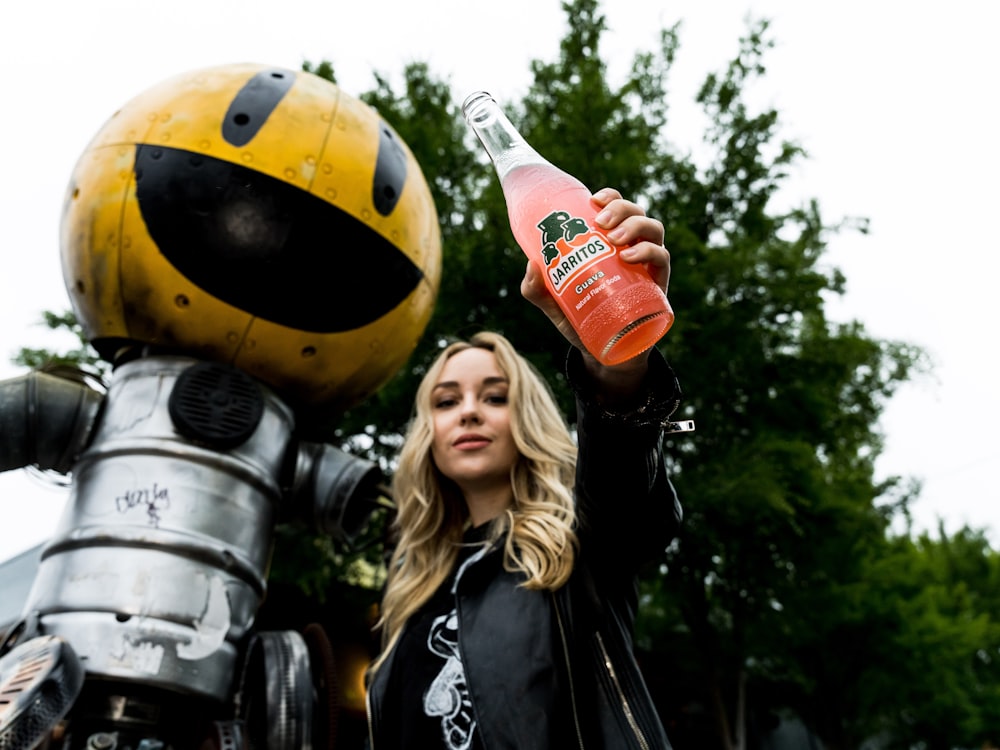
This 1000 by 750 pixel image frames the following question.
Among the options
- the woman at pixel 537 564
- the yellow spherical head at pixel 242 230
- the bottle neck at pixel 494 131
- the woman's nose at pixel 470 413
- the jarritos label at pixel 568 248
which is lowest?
the woman at pixel 537 564

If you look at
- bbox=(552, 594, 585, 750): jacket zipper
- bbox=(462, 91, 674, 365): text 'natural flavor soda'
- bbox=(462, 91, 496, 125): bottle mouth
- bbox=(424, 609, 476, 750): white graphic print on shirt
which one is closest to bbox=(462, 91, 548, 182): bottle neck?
bbox=(462, 91, 496, 125): bottle mouth

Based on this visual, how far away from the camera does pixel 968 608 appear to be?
61.8 feet

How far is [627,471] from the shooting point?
1.57m

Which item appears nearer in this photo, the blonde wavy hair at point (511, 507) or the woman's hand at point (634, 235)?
the woman's hand at point (634, 235)

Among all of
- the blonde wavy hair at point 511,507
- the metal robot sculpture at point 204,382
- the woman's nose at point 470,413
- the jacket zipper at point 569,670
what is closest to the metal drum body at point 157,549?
the metal robot sculpture at point 204,382

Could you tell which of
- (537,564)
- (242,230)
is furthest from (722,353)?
(537,564)

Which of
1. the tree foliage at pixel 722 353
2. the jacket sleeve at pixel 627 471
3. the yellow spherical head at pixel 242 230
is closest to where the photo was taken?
the jacket sleeve at pixel 627 471

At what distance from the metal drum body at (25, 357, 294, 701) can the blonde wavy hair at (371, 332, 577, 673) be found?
995 mm

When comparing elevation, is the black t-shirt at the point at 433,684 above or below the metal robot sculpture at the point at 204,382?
below

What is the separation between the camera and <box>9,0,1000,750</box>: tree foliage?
27.4 feet

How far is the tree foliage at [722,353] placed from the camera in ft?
27.4

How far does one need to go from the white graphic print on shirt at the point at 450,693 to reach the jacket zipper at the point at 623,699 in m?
0.30

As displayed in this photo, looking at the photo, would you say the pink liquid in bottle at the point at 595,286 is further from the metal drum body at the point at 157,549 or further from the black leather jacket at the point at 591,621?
the metal drum body at the point at 157,549

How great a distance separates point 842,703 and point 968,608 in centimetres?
660
